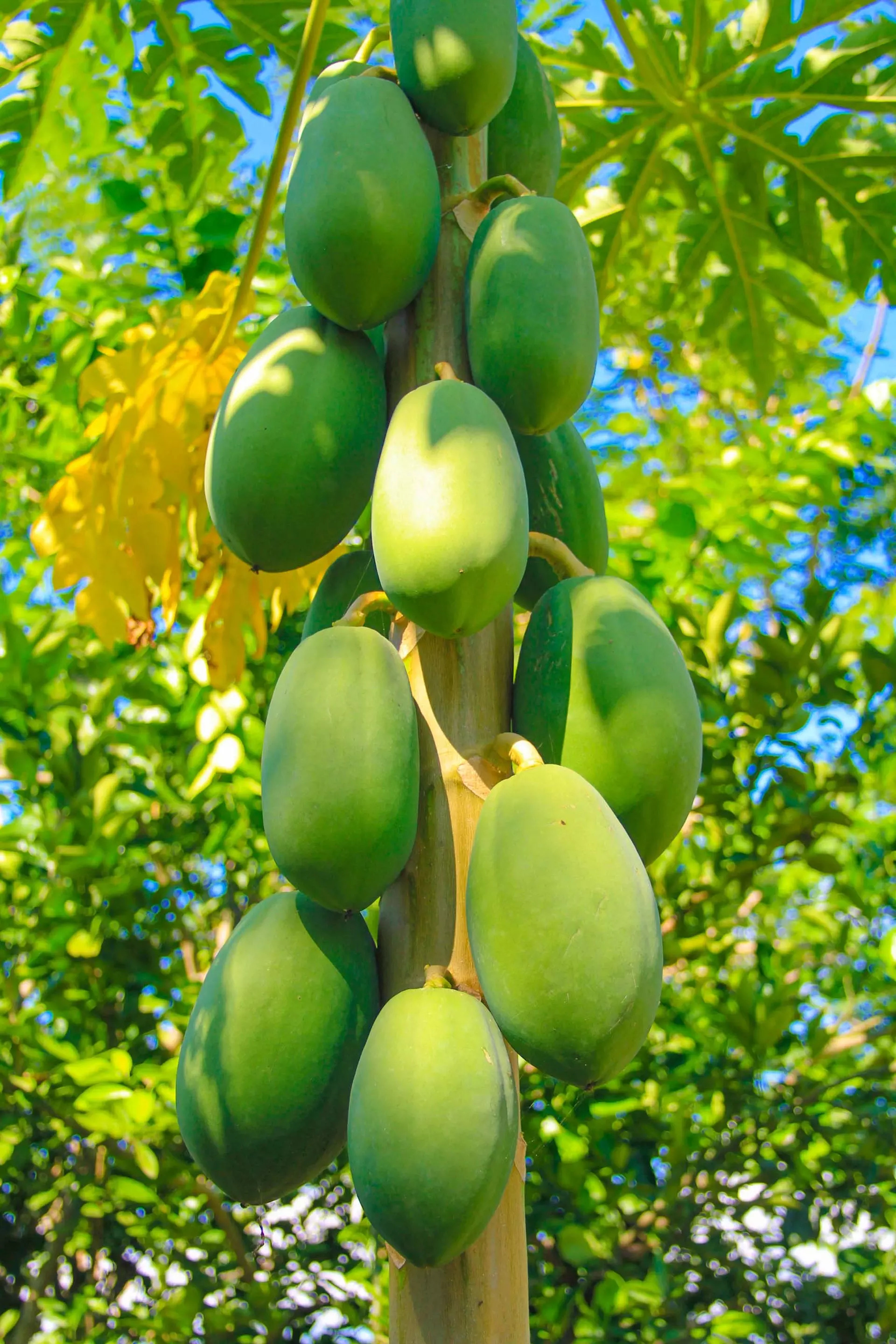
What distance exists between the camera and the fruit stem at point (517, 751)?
34.6 inches

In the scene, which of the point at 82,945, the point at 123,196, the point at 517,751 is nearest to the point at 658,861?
the point at 82,945

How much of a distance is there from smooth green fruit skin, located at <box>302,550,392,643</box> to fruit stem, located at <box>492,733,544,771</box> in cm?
20

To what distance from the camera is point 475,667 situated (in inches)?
38.7

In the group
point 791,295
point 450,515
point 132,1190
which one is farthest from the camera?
point 791,295

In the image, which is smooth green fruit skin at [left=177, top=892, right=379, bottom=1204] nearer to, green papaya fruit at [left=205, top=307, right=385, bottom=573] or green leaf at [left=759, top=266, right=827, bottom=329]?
green papaya fruit at [left=205, top=307, right=385, bottom=573]

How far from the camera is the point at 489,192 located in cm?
110

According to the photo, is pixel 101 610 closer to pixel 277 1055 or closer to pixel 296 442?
pixel 296 442

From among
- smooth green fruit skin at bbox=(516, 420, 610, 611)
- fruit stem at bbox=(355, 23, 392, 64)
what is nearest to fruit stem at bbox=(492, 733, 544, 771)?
smooth green fruit skin at bbox=(516, 420, 610, 611)

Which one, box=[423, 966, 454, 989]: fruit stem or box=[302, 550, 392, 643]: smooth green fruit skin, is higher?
box=[302, 550, 392, 643]: smooth green fruit skin

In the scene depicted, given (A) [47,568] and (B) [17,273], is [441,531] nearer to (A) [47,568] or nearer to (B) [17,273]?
(A) [47,568]

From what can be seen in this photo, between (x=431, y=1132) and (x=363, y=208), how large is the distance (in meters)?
0.73

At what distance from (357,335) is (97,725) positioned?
1.42 metres

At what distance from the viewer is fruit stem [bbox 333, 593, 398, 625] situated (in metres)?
0.96

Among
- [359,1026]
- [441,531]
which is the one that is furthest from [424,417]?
[359,1026]
